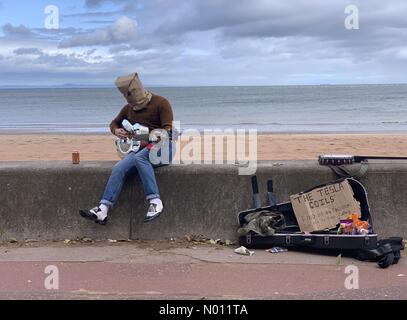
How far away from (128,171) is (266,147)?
11597 mm

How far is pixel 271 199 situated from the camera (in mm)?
6023

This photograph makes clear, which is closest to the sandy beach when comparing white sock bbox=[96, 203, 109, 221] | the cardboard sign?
the cardboard sign

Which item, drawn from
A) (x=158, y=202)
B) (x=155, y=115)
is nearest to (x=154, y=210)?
(x=158, y=202)

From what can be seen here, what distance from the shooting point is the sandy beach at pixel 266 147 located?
1545 centimetres

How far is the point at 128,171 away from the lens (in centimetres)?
595

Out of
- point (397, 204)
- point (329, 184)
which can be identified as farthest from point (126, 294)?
point (397, 204)

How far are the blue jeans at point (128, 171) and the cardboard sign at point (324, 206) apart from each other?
1.38 metres

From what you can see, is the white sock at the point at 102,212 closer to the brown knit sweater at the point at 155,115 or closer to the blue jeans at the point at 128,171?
the blue jeans at the point at 128,171

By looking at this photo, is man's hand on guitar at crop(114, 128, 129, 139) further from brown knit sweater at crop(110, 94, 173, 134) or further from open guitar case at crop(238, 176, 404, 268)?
open guitar case at crop(238, 176, 404, 268)

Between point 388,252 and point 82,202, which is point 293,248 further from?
point 82,202

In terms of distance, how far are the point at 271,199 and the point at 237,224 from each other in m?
0.42

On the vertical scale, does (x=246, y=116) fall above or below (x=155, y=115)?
above

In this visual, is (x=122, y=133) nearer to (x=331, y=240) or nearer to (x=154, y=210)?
(x=154, y=210)
